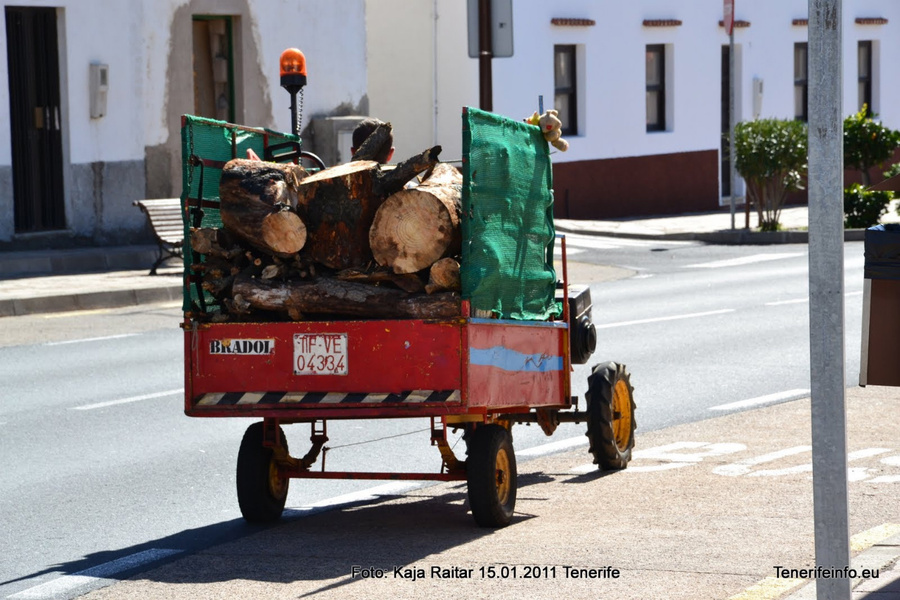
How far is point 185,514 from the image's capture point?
27.5 feet

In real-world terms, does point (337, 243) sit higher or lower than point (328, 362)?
higher

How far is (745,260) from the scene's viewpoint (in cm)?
2403

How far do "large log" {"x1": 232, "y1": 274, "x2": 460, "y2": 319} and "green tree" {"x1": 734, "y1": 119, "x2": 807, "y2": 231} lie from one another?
20.1m

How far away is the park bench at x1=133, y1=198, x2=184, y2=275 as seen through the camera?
20.2 m

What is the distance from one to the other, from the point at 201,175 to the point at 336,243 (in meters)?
0.83

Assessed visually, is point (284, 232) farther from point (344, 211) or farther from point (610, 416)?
point (610, 416)

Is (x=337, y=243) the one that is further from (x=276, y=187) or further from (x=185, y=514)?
(x=185, y=514)

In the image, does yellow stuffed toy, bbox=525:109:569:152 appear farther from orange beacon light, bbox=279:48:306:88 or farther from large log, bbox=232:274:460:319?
orange beacon light, bbox=279:48:306:88

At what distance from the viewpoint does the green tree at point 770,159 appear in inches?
1058

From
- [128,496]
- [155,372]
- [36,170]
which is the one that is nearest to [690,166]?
[36,170]

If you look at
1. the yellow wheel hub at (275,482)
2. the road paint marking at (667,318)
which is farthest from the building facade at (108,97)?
the yellow wheel hub at (275,482)

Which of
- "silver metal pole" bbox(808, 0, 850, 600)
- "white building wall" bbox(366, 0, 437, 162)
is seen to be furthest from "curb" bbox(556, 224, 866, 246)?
"silver metal pole" bbox(808, 0, 850, 600)

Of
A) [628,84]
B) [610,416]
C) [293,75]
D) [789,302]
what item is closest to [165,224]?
[789,302]

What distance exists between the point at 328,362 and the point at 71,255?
13.8 meters
